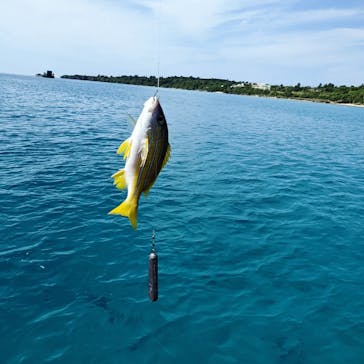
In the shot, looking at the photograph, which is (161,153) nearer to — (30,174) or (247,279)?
(247,279)

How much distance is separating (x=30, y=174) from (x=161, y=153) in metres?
15.9

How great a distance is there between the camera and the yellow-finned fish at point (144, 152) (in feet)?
14.0

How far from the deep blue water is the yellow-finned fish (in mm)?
4670

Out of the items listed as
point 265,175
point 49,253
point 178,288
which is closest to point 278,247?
point 178,288

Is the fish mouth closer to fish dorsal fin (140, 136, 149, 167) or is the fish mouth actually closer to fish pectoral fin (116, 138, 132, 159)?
fish dorsal fin (140, 136, 149, 167)

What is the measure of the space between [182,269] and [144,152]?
7.00 m

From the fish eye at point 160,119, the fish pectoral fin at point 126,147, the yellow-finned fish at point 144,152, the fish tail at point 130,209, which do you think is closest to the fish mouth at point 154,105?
the yellow-finned fish at point 144,152

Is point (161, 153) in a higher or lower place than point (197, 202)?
higher

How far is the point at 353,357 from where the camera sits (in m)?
7.88

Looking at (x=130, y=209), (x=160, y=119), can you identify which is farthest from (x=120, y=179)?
(x=160, y=119)

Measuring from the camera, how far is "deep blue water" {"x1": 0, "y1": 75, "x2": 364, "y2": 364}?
7855 millimetres

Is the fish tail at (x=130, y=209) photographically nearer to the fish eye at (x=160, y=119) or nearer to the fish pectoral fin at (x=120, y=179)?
the fish pectoral fin at (x=120, y=179)

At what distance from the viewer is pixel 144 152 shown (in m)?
4.51

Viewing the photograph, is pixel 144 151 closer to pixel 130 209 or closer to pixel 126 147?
pixel 126 147
